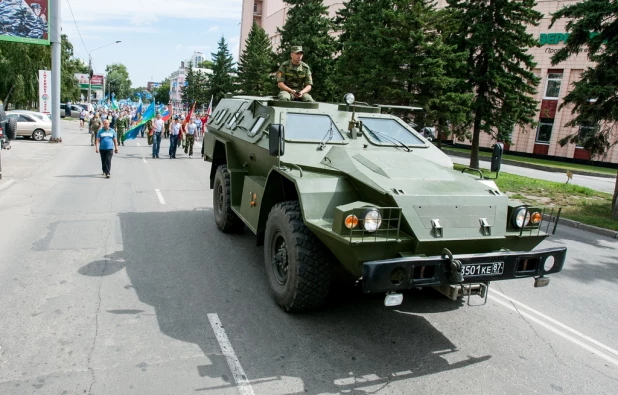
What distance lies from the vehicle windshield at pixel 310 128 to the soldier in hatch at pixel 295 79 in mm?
1476

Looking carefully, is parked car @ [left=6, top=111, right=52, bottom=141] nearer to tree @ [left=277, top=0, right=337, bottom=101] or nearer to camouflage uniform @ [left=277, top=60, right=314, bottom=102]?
tree @ [left=277, top=0, right=337, bottom=101]

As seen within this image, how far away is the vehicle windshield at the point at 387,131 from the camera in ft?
21.2

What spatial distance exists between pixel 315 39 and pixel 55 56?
15.7 m

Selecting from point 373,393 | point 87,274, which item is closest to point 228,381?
point 373,393

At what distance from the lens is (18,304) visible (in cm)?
510

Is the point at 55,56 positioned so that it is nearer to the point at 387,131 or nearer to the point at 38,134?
the point at 38,134

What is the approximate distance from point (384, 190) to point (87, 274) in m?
3.86

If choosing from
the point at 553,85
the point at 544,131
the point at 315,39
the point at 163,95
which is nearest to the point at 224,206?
the point at 315,39

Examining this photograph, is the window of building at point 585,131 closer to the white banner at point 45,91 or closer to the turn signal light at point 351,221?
the turn signal light at point 351,221

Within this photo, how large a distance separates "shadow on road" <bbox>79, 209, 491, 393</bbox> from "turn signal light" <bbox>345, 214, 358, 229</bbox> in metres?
1.19

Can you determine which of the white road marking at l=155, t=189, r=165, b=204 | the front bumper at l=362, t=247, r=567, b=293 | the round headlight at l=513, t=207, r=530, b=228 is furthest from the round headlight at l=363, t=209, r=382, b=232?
the white road marking at l=155, t=189, r=165, b=204

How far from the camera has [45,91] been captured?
84.1 ft

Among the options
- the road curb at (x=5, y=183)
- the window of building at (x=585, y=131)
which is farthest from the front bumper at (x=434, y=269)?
the road curb at (x=5, y=183)

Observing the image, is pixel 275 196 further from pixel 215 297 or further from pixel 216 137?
pixel 216 137
